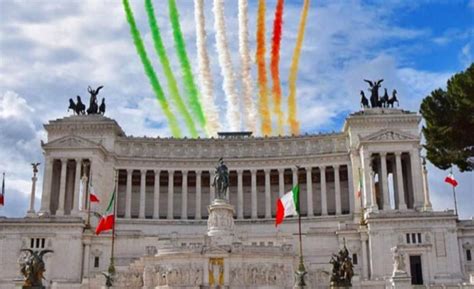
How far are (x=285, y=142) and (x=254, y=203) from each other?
10.2 metres

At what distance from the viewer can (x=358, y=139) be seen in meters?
90.4

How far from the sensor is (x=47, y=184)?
88438mm

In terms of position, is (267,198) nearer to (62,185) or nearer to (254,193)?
(254,193)

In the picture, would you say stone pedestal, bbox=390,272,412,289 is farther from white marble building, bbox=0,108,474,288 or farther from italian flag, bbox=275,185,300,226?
italian flag, bbox=275,185,300,226

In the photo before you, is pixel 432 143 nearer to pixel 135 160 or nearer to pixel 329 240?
pixel 329 240

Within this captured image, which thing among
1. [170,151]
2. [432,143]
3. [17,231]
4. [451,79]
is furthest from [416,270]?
[17,231]

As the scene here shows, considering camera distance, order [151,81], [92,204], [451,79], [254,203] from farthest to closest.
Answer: [151,81] → [254,203] → [92,204] → [451,79]

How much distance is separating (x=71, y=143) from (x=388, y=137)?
44059mm

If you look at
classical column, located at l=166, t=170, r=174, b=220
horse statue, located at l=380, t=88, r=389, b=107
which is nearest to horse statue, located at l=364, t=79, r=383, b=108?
horse statue, located at l=380, t=88, r=389, b=107

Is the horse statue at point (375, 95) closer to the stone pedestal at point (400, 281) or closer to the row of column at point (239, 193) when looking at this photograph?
the row of column at point (239, 193)

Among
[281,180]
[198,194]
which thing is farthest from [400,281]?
[198,194]

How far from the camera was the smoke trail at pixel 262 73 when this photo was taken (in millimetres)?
95525

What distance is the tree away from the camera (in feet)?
181

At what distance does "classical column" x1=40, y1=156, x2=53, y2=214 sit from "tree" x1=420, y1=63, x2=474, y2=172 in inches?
2065
